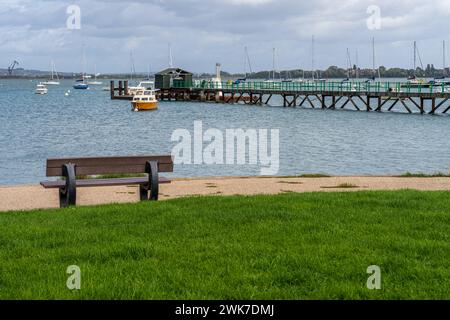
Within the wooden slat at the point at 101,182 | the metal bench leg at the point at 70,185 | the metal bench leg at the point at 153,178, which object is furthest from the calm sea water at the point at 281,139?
the metal bench leg at the point at 70,185

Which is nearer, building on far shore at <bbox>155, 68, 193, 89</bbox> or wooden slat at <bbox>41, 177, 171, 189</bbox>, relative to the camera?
wooden slat at <bbox>41, 177, 171, 189</bbox>

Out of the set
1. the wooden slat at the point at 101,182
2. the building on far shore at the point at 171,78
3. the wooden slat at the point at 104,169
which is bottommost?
the wooden slat at the point at 101,182

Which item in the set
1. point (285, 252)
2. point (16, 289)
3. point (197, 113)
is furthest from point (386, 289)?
point (197, 113)

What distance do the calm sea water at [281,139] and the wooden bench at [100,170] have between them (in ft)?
44.1

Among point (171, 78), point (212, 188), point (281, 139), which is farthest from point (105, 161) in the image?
point (171, 78)

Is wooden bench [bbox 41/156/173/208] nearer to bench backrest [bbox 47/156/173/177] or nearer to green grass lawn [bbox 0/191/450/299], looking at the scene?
bench backrest [bbox 47/156/173/177]

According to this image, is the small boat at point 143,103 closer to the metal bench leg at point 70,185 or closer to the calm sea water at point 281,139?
the calm sea water at point 281,139

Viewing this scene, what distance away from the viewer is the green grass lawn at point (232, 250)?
19.2 feet

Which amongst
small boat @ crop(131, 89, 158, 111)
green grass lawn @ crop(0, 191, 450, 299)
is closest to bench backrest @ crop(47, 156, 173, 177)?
green grass lawn @ crop(0, 191, 450, 299)

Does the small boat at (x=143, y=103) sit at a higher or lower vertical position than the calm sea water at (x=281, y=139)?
higher

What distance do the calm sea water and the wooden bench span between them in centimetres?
1344

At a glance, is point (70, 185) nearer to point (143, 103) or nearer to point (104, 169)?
point (104, 169)

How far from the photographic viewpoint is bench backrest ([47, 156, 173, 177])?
11.4 m
